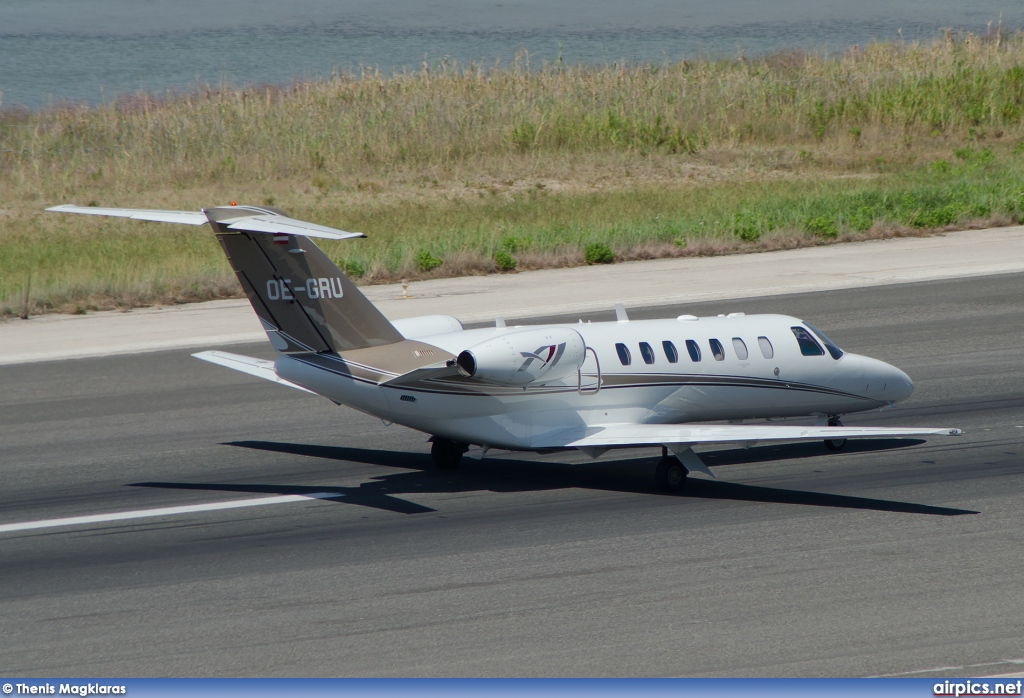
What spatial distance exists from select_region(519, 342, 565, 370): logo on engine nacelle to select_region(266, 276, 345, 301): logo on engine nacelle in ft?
7.87

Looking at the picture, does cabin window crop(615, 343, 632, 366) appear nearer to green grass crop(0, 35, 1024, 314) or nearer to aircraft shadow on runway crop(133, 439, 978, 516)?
aircraft shadow on runway crop(133, 439, 978, 516)

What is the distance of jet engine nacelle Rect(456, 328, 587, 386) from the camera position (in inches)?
564

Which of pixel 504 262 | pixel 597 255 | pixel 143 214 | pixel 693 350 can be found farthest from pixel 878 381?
pixel 597 255

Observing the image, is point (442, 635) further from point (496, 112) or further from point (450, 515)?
point (496, 112)

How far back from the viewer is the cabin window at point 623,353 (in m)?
15.6

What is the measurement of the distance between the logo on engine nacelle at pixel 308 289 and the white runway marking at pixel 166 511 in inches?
96.2

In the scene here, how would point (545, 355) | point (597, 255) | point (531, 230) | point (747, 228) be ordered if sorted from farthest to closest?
point (531, 230) < point (747, 228) < point (597, 255) < point (545, 355)

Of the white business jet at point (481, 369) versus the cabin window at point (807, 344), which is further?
the cabin window at point (807, 344)

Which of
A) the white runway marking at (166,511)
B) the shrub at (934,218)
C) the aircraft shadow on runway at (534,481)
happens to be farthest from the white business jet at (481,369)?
the shrub at (934,218)

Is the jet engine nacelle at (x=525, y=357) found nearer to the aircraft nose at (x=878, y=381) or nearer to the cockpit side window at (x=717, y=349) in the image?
the cockpit side window at (x=717, y=349)

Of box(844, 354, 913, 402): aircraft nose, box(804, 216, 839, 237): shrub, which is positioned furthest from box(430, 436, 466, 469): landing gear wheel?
box(804, 216, 839, 237): shrub

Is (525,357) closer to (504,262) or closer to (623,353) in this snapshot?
(623,353)

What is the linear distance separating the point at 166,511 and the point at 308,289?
10.3 feet

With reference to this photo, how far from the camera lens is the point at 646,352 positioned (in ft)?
51.6
